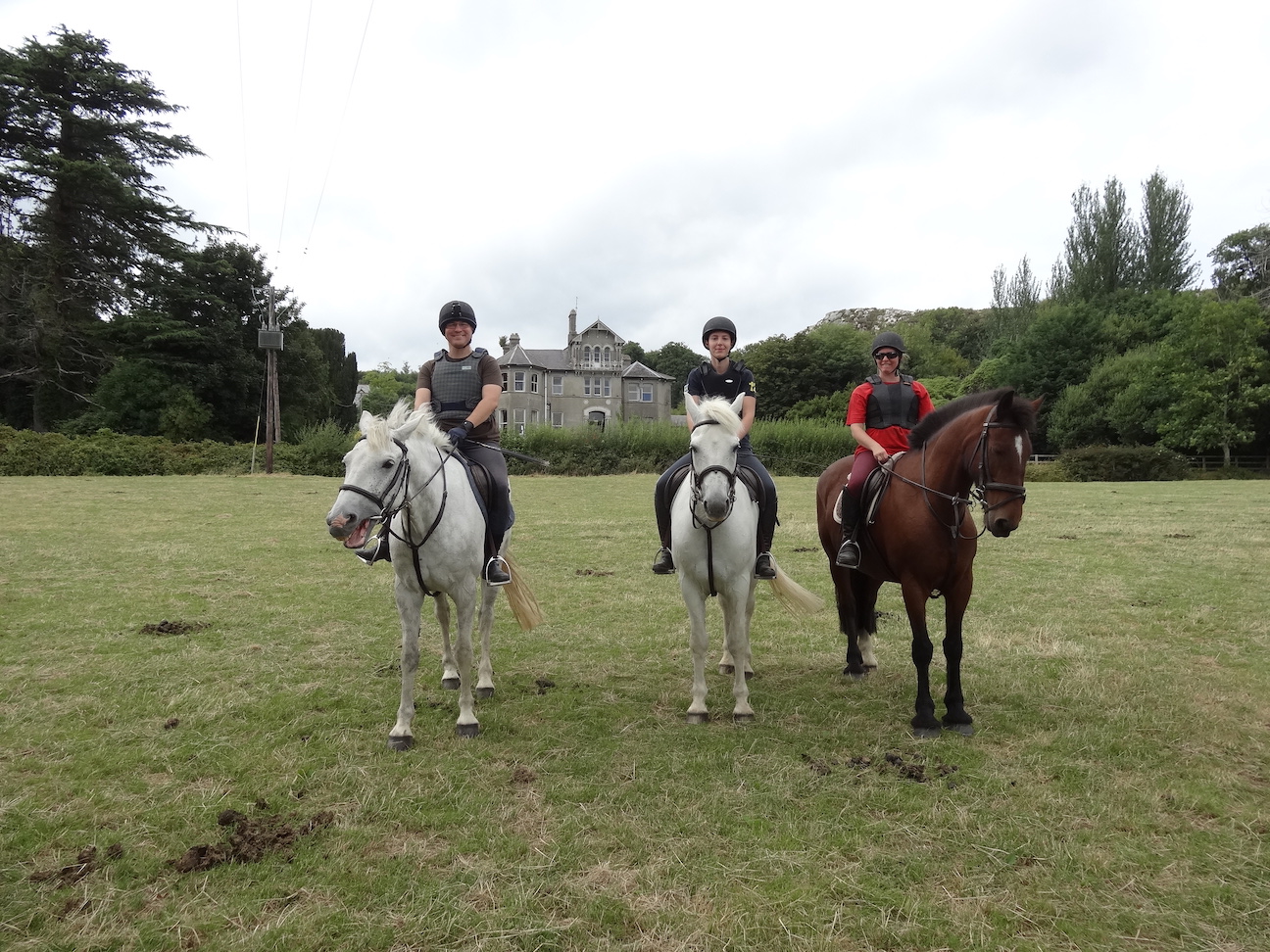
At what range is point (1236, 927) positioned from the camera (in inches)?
111

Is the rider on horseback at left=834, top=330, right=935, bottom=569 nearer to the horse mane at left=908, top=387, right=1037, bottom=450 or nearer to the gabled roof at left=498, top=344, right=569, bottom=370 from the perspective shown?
the horse mane at left=908, top=387, right=1037, bottom=450

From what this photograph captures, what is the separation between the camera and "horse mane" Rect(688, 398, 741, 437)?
4965mm

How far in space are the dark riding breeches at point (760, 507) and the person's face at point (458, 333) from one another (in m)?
2.07

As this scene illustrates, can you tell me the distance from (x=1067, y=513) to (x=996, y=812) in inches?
735

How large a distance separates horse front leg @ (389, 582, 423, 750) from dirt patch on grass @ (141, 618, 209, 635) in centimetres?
392

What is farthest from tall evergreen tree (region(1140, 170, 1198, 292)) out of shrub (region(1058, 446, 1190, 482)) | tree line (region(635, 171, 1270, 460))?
shrub (region(1058, 446, 1190, 482))

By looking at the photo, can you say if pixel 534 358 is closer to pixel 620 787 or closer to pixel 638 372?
pixel 638 372

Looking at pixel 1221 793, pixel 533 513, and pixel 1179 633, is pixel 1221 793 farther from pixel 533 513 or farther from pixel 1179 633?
pixel 533 513

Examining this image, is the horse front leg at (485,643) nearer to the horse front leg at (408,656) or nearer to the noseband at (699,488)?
the horse front leg at (408,656)

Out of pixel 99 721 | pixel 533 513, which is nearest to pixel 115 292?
pixel 533 513

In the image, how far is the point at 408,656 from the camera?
4.90 meters

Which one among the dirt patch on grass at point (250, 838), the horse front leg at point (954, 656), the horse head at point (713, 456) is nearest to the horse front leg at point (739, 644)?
the horse head at point (713, 456)

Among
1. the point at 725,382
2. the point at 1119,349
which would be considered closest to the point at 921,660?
the point at 725,382

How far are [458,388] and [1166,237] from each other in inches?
2855
